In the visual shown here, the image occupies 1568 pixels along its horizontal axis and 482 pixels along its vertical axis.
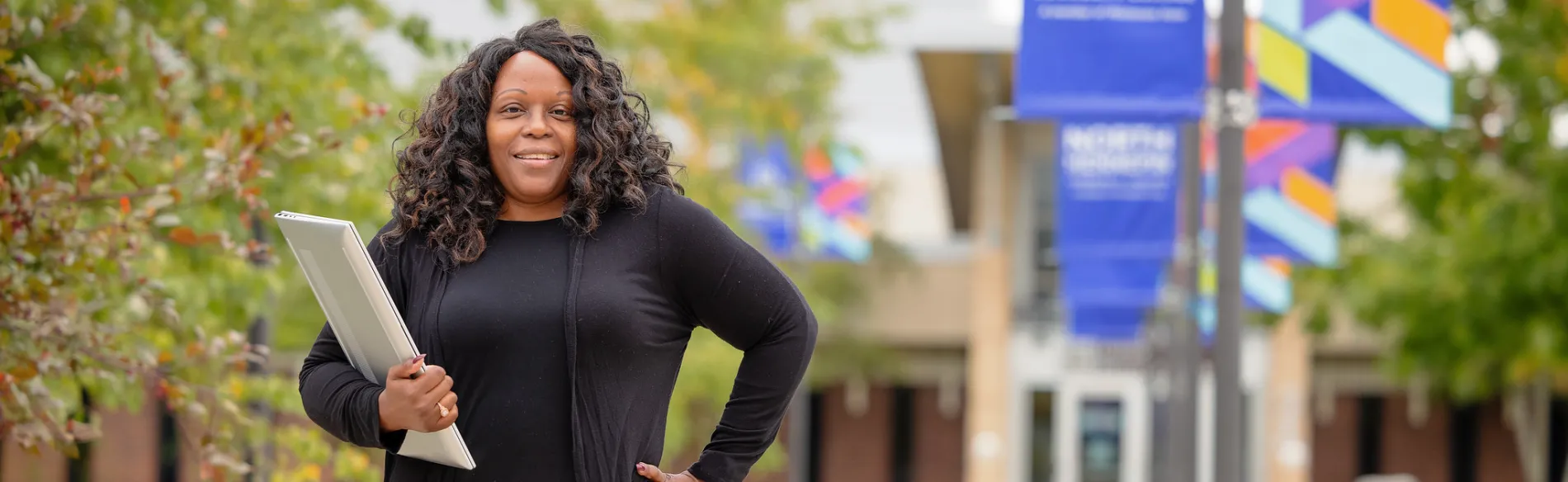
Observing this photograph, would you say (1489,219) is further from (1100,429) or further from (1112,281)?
(1100,429)

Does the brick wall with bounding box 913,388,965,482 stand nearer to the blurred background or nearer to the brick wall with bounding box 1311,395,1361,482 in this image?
the blurred background

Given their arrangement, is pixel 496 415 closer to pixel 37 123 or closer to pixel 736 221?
pixel 37 123

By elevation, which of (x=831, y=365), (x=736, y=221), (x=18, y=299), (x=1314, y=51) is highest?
(x=1314, y=51)

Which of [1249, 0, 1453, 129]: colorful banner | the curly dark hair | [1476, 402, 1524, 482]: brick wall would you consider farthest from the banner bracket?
[1476, 402, 1524, 482]: brick wall

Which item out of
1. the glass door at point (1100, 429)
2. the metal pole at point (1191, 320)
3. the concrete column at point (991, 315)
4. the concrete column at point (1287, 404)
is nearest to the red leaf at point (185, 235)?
the metal pole at point (1191, 320)

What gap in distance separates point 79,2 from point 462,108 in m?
2.33

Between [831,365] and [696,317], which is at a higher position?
[696,317]

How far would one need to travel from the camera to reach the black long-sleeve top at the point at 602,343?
107 inches

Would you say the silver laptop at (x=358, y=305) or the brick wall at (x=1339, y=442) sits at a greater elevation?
the silver laptop at (x=358, y=305)

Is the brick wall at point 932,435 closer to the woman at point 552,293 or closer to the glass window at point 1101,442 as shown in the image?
the glass window at point 1101,442

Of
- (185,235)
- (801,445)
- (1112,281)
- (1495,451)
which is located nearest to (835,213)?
(1112,281)

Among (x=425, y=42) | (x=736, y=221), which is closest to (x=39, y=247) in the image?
(x=425, y=42)

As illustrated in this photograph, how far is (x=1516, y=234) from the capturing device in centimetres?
1209

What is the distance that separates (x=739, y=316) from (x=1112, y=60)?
371 cm
